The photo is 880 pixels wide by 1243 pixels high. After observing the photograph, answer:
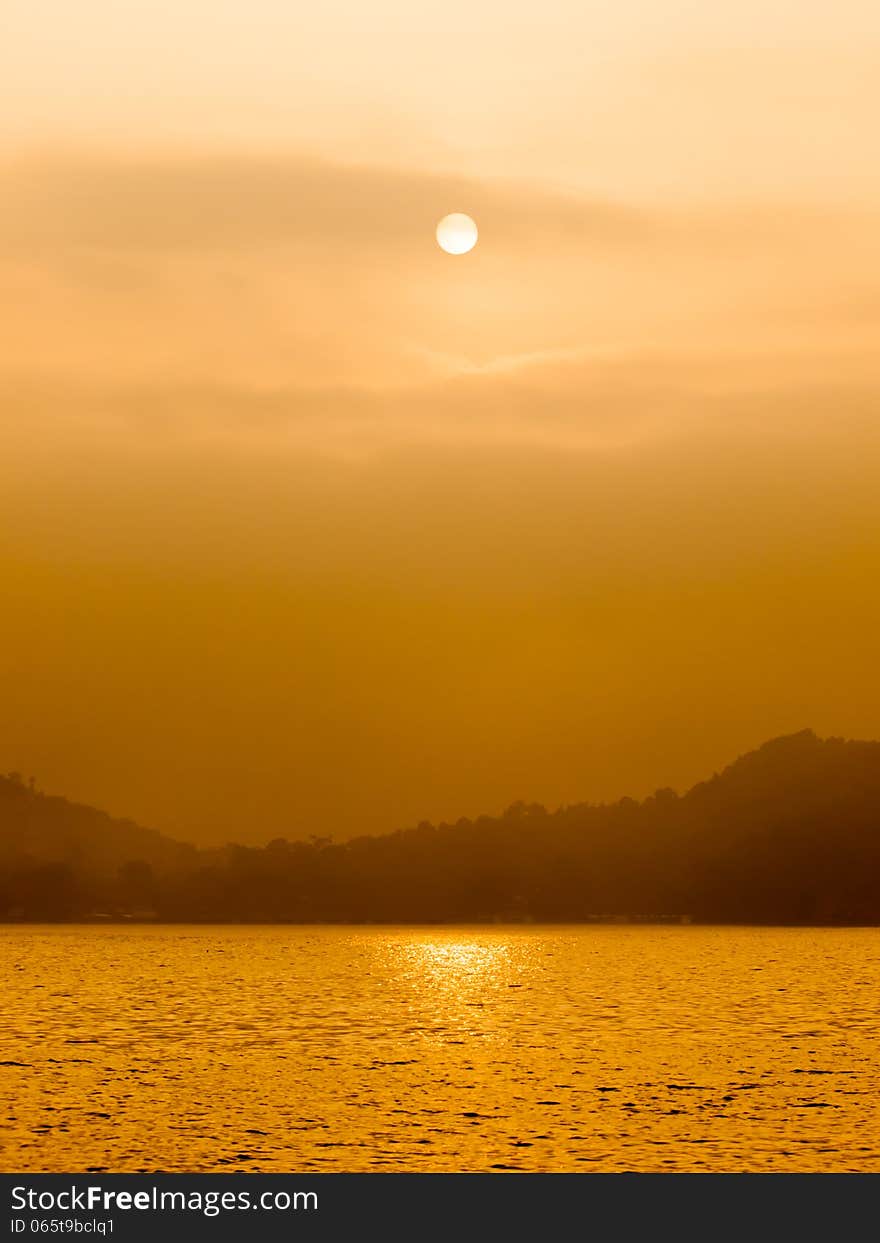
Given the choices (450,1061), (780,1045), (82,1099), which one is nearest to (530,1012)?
(780,1045)

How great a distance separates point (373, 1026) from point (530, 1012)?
30.7m

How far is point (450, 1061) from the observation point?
116 metres

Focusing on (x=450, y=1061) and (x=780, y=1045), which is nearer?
(x=450, y=1061)

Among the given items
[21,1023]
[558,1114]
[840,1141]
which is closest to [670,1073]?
[558,1114]

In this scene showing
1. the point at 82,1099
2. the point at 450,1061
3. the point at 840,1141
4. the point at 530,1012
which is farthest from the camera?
the point at 530,1012

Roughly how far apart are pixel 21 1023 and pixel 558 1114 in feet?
285

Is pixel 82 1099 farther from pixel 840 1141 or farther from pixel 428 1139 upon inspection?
pixel 840 1141
